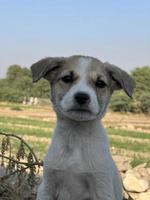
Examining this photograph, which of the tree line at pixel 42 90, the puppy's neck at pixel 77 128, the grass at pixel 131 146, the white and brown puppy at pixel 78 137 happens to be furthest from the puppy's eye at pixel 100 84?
the tree line at pixel 42 90

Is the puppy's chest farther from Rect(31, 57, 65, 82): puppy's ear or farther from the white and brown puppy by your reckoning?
Rect(31, 57, 65, 82): puppy's ear

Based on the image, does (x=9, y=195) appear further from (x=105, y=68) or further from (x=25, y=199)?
(x=105, y=68)

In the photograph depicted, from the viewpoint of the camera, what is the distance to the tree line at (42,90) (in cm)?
5375

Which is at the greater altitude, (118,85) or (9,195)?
(118,85)

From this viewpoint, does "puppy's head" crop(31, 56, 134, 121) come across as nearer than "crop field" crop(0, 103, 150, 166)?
Yes

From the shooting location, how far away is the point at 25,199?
18.0 ft

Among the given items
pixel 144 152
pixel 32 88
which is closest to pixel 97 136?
pixel 144 152

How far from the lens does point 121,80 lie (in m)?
3.69

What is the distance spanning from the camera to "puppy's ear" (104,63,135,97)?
12.1ft

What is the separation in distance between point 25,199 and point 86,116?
86.0 inches

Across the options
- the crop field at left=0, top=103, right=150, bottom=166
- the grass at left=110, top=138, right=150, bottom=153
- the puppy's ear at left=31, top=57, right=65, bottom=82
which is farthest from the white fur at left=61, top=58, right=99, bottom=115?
the grass at left=110, top=138, right=150, bottom=153

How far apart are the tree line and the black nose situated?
29569 millimetres

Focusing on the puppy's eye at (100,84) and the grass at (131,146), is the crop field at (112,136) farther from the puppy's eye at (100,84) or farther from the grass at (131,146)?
the puppy's eye at (100,84)

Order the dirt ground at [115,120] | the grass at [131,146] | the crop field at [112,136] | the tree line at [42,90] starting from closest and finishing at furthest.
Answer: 1. the crop field at [112,136]
2. the grass at [131,146]
3. the dirt ground at [115,120]
4. the tree line at [42,90]
